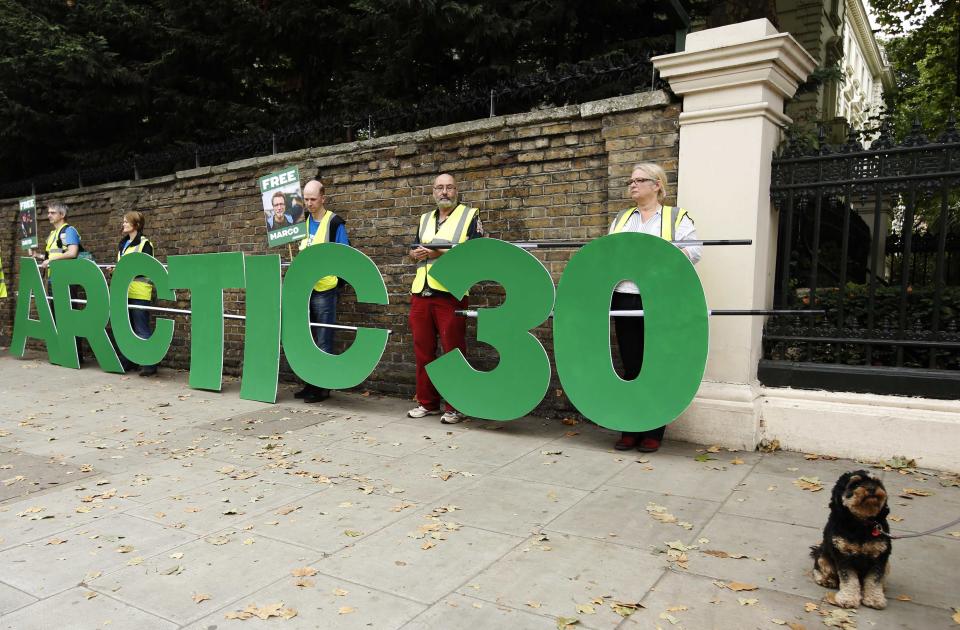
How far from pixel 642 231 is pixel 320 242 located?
3.00 meters

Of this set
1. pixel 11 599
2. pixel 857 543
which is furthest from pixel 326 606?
pixel 857 543

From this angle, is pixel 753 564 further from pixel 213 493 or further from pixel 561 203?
pixel 561 203

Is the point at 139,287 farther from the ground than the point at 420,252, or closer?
closer

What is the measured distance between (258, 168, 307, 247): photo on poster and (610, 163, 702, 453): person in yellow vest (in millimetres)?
3480

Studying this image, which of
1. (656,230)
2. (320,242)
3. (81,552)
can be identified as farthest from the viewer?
(320,242)

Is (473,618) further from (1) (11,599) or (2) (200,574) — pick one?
(1) (11,599)

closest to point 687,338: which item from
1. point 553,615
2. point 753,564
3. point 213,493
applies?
point 753,564

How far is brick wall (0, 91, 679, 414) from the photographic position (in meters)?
5.27

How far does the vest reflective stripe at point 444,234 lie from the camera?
5492mm

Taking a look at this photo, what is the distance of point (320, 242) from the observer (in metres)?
6.27

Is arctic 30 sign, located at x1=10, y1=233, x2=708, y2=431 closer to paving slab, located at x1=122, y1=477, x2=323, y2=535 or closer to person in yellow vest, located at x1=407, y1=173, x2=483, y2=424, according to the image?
person in yellow vest, located at x1=407, y1=173, x2=483, y2=424

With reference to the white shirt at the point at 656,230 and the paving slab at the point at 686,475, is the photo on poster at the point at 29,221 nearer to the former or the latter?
the white shirt at the point at 656,230

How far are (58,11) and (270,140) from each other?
4.81m

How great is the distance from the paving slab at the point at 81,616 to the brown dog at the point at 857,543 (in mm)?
2463
